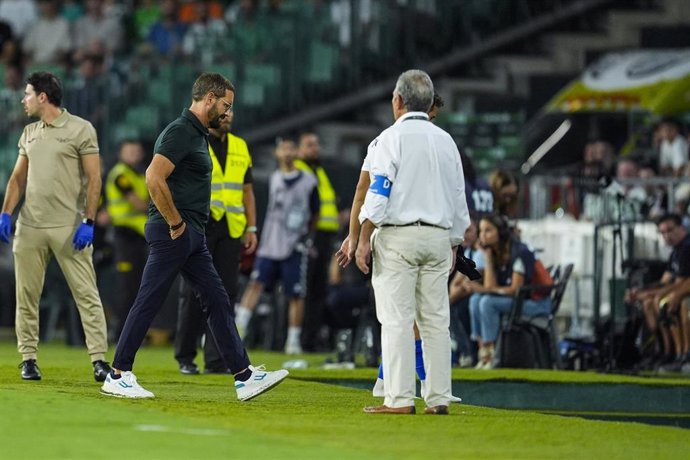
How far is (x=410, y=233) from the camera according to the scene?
11.2m

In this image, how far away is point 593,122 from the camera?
26062 mm

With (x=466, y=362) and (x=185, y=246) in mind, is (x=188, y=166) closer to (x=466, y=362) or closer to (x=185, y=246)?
(x=185, y=246)

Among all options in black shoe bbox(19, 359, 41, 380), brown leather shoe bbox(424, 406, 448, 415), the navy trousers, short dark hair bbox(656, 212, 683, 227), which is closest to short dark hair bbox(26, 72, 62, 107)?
black shoe bbox(19, 359, 41, 380)

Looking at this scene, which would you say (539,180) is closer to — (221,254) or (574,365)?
(574,365)

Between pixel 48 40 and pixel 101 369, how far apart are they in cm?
1509

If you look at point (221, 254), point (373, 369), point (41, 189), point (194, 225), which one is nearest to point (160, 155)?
point (194, 225)

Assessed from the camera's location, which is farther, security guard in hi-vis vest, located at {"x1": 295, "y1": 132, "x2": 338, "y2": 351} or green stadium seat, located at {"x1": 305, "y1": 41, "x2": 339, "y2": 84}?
green stadium seat, located at {"x1": 305, "y1": 41, "x2": 339, "y2": 84}

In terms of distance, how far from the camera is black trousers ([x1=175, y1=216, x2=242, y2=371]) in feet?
50.0

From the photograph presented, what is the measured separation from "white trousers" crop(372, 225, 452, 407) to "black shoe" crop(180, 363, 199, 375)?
13.4 feet

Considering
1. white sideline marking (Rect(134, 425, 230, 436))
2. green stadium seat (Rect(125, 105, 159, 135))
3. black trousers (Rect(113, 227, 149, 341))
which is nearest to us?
white sideline marking (Rect(134, 425, 230, 436))

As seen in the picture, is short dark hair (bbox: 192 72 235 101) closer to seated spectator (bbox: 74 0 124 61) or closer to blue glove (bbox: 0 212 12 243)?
blue glove (bbox: 0 212 12 243)

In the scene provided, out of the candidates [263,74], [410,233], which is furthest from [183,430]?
[263,74]

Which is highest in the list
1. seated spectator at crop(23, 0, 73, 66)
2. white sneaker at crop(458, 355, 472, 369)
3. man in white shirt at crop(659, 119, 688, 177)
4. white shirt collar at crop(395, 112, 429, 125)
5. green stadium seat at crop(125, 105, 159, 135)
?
seated spectator at crop(23, 0, 73, 66)

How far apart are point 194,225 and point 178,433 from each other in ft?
8.48
